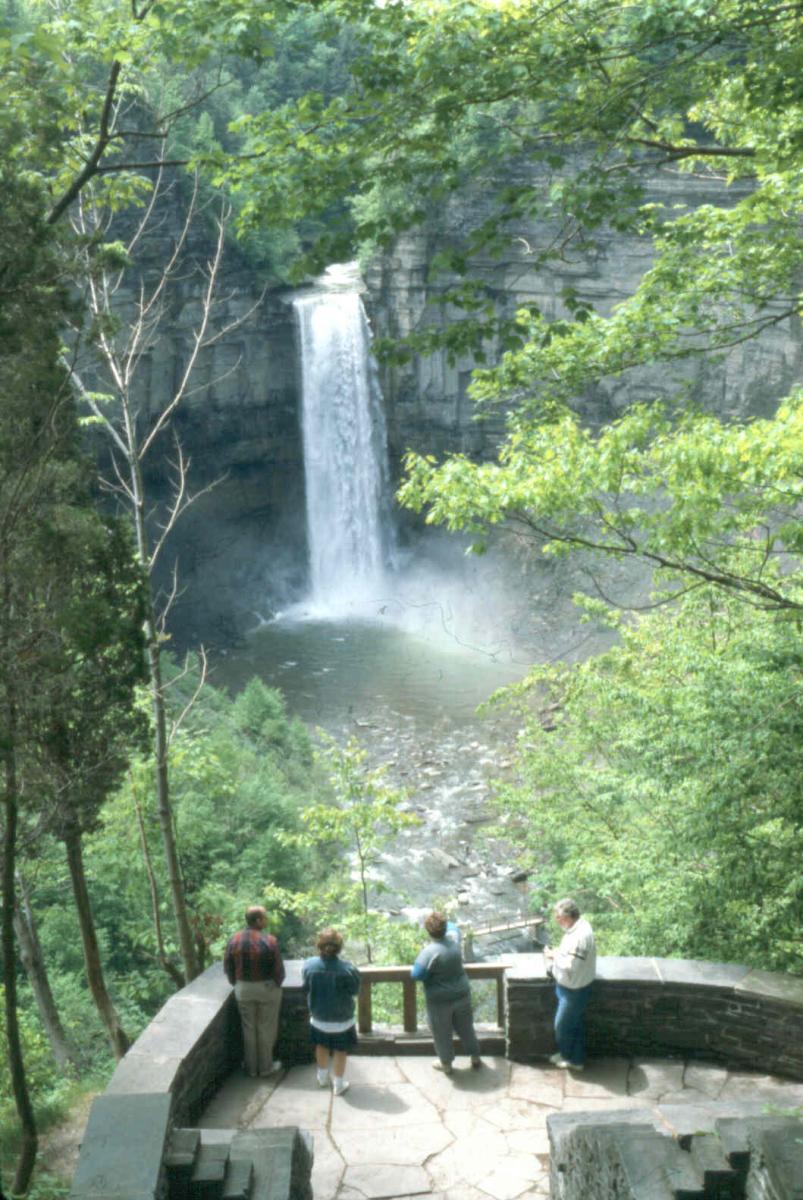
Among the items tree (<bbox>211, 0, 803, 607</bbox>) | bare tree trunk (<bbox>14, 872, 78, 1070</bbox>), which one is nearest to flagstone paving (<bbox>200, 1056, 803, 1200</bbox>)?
tree (<bbox>211, 0, 803, 607</bbox>)

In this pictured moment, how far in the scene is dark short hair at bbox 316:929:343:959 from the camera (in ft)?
21.1

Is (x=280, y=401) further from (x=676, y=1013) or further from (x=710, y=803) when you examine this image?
(x=676, y=1013)

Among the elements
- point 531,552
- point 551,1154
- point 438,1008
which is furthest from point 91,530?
point 531,552

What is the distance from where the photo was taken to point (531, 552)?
95.4 feet

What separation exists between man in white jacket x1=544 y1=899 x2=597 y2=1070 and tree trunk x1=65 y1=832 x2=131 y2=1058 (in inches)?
119

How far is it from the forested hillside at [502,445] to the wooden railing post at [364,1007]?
6.46 ft

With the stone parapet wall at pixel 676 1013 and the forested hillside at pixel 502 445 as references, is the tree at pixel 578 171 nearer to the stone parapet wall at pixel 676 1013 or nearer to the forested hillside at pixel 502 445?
the forested hillside at pixel 502 445

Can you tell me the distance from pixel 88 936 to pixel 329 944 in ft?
7.05

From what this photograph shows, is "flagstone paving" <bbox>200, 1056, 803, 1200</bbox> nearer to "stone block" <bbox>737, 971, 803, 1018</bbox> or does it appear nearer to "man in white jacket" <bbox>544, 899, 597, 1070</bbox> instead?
"man in white jacket" <bbox>544, 899, 597, 1070</bbox>

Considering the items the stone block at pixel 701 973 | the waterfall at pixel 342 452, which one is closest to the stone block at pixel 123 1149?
the stone block at pixel 701 973

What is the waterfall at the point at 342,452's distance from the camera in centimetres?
3059

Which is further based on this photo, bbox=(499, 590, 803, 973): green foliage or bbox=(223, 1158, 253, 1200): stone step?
bbox=(499, 590, 803, 973): green foliage

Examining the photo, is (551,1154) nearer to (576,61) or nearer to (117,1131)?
(117,1131)

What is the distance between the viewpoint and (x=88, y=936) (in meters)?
7.62
